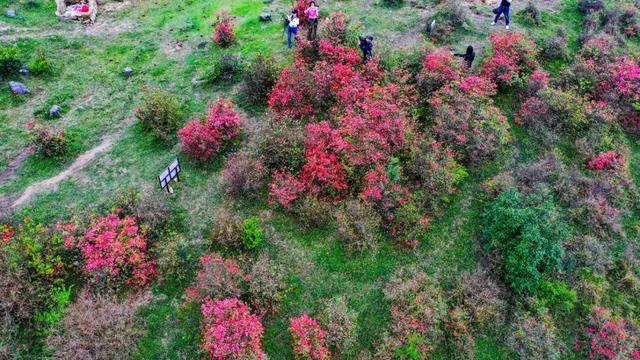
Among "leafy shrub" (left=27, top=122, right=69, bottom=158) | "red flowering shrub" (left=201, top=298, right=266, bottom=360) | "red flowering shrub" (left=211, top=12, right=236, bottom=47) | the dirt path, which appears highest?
"red flowering shrub" (left=211, top=12, right=236, bottom=47)

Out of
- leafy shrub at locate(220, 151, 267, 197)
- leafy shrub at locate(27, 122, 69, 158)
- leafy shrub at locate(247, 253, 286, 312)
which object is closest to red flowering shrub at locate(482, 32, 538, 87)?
leafy shrub at locate(220, 151, 267, 197)

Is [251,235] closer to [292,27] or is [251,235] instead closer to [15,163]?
[15,163]

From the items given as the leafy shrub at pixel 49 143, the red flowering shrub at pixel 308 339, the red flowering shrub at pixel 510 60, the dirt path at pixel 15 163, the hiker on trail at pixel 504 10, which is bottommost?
the red flowering shrub at pixel 308 339

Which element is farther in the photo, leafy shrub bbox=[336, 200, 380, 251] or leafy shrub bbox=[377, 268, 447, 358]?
leafy shrub bbox=[336, 200, 380, 251]

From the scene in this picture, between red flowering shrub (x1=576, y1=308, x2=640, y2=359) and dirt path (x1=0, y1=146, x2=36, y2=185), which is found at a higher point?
dirt path (x1=0, y1=146, x2=36, y2=185)

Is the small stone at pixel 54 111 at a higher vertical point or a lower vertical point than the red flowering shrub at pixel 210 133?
lower

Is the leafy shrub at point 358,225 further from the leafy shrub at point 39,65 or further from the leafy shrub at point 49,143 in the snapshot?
the leafy shrub at point 39,65

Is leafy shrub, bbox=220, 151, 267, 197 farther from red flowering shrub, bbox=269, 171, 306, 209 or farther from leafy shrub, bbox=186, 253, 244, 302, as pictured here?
leafy shrub, bbox=186, 253, 244, 302

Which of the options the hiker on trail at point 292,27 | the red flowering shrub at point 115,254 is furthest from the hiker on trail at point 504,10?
the red flowering shrub at point 115,254
